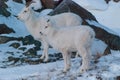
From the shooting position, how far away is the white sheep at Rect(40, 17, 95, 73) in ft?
30.6

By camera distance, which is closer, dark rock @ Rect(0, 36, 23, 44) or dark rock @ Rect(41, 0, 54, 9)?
dark rock @ Rect(0, 36, 23, 44)

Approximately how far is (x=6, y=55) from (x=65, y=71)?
184 inches

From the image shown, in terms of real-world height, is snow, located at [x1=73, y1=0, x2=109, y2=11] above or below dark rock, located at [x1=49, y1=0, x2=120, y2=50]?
above

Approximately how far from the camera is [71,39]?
31.3 ft

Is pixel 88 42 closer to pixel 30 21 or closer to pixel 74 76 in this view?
pixel 74 76

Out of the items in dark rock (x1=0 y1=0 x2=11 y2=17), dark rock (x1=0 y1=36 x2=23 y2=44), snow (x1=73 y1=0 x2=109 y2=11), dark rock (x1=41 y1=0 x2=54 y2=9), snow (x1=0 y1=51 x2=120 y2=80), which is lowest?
snow (x1=0 y1=51 x2=120 y2=80)

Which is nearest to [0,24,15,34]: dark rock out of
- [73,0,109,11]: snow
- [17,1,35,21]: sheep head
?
[17,1,35,21]: sheep head

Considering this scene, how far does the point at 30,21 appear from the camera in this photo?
13289 millimetres

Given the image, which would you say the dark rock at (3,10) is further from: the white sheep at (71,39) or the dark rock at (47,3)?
the white sheep at (71,39)

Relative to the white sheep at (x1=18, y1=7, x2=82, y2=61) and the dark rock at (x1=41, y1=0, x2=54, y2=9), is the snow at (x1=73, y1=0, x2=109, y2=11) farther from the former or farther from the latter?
the white sheep at (x1=18, y1=7, x2=82, y2=61)

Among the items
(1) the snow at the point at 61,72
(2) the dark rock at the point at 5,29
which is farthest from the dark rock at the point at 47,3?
(1) the snow at the point at 61,72

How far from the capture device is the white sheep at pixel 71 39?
932cm

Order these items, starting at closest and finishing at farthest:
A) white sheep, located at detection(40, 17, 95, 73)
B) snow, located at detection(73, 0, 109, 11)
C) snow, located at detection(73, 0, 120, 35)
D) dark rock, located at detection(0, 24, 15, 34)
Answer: white sheep, located at detection(40, 17, 95, 73)
dark rock, located at detection(0, 24, 15, 34)
snow, located at detection(73, 0, 120, 35)
snow, located at detection(73, 0, 109, 11)

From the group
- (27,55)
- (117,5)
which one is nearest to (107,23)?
(117,5)
